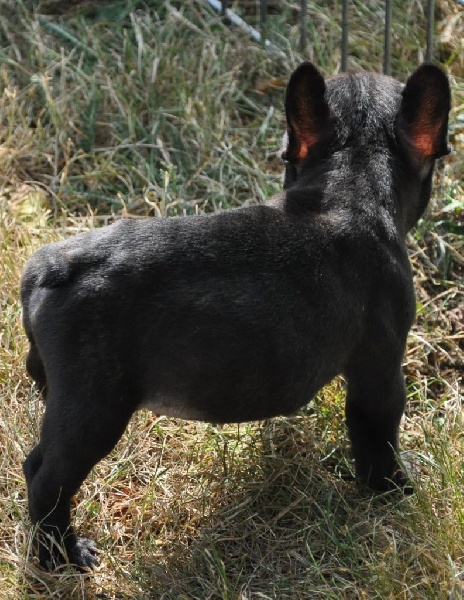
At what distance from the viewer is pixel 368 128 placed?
15.1 ft

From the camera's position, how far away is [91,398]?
393 cm

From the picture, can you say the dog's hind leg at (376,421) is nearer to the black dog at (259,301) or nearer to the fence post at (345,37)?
the black dog at (259,301)

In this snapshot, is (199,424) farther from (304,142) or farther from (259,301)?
(304,142)

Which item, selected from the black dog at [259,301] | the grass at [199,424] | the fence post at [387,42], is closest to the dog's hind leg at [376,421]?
the black dog at [259,301]

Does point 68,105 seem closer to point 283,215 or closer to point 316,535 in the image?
point 283,215

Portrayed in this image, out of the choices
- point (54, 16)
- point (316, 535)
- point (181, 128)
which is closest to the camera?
point (316, 535)

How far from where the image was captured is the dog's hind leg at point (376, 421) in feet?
14.9

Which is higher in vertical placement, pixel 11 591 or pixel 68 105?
pixel 68 105

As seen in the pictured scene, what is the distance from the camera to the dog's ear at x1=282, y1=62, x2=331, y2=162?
453 cm

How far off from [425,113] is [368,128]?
260mm

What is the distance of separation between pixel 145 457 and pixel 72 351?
4.29ft

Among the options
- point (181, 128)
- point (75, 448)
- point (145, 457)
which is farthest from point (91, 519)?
point (181, 128)

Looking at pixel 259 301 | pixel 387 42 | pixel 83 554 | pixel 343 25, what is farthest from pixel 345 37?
pixel 83 554

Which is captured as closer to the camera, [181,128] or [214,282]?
[214,282]
